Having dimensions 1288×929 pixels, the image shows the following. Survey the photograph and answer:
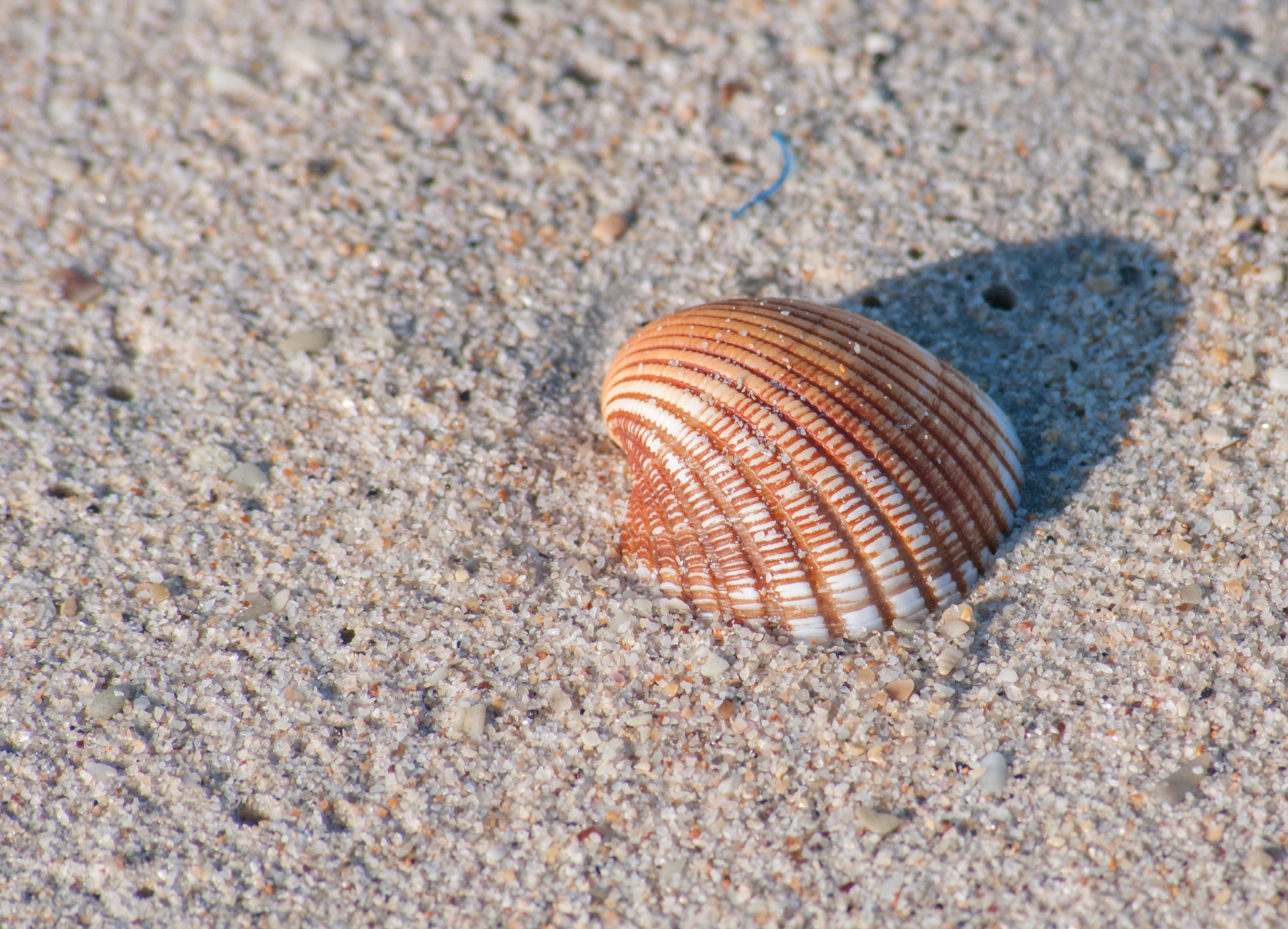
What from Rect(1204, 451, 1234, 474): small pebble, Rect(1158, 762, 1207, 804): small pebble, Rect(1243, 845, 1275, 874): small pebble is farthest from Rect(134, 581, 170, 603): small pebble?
Rect(1204, 451, 1234, 474): small pebble

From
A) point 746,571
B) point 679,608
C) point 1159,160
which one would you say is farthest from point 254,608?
point 1159,160

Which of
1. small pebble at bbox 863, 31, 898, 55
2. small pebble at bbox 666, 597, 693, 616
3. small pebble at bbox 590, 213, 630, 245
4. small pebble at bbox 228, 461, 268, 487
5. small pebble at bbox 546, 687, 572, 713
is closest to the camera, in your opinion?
small pebble at bbox 546, 687, 572, 713

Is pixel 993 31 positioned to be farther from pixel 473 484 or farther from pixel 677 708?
pixel 677 708

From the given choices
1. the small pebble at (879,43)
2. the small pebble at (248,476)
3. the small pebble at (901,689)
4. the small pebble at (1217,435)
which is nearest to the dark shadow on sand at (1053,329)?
the small pebble at (1217,435)

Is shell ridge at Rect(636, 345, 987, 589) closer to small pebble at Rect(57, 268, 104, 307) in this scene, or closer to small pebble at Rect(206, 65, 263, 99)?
small pebble at Rect(57, 268, 104, 307)

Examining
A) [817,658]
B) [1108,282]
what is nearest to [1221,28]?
[1108,282]

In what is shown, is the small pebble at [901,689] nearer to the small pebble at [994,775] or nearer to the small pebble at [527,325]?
the small pebble at [994,775]
